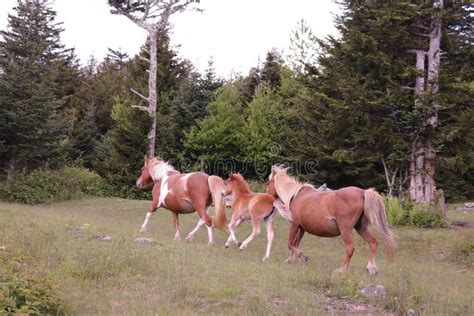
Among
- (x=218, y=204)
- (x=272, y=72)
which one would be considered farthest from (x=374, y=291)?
(x=272, y=72)

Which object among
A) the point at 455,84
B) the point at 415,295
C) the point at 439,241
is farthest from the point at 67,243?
the point at 455,84

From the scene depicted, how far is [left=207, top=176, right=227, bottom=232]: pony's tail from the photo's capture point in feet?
41.1

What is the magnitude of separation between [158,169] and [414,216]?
890cm

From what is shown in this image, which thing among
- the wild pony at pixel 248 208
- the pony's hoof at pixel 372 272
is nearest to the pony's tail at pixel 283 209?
the wild pony at pixel 248 208

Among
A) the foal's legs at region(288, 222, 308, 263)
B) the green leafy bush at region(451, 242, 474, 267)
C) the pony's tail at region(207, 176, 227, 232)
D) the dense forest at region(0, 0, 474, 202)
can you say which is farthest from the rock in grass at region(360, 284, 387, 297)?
the dense forest at region(0, 0, 474, 202)

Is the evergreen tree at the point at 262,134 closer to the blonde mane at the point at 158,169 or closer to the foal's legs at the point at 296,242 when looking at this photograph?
the blonde mane at the point at 158,169

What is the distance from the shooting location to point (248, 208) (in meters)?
11.6

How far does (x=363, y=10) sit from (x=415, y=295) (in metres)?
17.0

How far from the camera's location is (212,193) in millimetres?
12641

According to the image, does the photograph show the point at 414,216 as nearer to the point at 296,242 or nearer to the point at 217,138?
the point at 296,242

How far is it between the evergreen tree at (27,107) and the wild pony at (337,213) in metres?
17.9

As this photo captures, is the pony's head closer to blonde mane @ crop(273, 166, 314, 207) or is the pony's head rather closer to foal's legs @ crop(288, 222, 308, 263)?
blonde mane @ crop(273, 166, 314, 207)

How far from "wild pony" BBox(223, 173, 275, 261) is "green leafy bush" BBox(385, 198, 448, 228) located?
7260mm

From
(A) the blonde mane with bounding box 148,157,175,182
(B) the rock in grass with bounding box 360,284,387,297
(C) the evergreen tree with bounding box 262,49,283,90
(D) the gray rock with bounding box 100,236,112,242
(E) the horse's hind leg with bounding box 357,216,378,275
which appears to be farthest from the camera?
(C) the evergreen tree with bounding box 262,49,283,90
